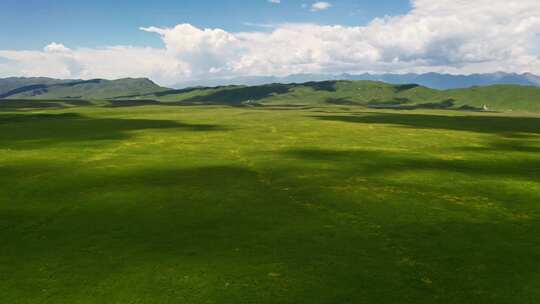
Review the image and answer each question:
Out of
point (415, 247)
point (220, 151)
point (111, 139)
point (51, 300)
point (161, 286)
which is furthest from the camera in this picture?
point (111, 139)

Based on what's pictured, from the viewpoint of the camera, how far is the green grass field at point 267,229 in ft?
75.0

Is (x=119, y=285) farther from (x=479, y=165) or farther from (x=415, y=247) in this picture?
(x=479, y=165)

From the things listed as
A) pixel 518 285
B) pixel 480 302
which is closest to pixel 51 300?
pixel 480 302

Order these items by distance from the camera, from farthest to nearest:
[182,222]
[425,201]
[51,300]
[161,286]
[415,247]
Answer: [425,201]
[182,222]
[415,247]
[161,286]
[51,300]

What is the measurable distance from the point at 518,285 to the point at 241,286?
567 inches

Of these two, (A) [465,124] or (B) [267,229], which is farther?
(A) [465,124]

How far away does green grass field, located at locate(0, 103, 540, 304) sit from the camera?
75.0ft

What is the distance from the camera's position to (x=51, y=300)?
21172mm

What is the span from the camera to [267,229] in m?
33.0

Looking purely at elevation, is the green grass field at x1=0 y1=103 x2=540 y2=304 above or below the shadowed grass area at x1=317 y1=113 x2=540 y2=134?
below

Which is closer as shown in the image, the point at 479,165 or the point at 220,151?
the point at 479,165

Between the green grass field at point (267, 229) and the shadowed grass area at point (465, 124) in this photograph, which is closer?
the green grass field at point (267, 229)

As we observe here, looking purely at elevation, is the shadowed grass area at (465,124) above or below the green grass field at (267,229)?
above

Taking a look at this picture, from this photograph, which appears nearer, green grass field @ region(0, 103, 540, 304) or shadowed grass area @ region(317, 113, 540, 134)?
green grass field @ region(0, 103, 540, 304)
